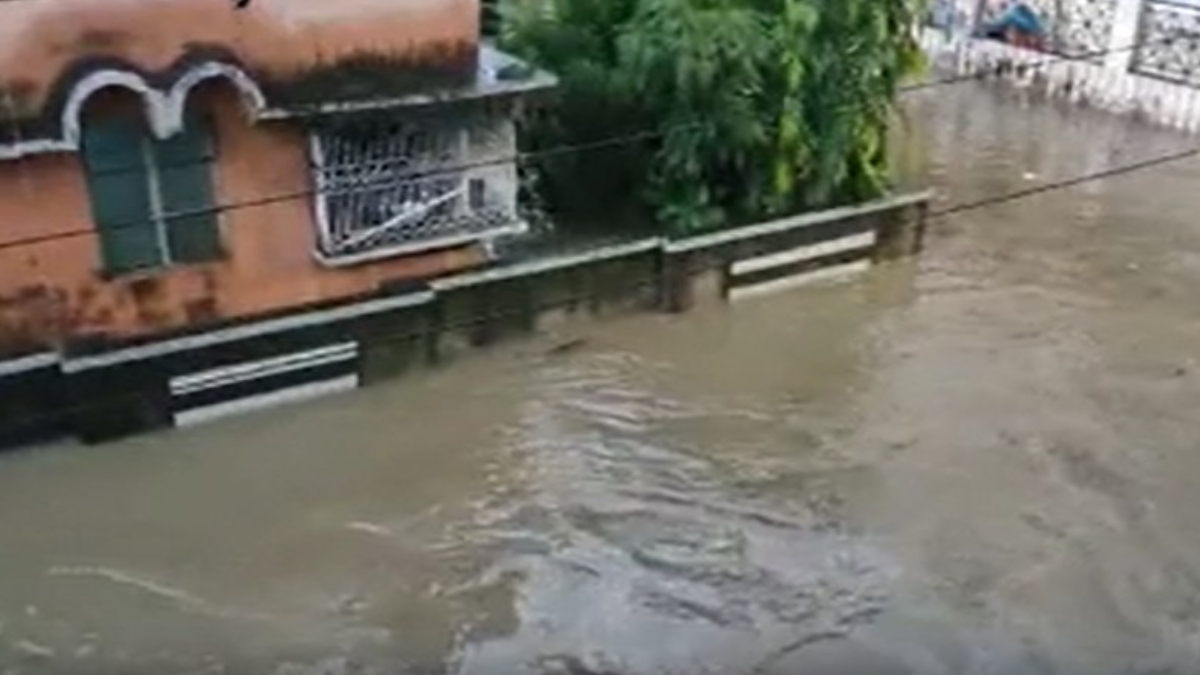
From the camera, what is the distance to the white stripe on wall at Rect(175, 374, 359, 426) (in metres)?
8.72

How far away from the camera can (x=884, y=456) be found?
875 cm

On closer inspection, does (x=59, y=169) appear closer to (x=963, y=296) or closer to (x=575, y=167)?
(x=575, y=167)

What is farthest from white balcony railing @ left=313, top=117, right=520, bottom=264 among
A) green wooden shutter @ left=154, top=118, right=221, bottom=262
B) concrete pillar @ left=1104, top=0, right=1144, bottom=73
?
concrete pillar @ left=1104, top=0, right=1144, bottom=73

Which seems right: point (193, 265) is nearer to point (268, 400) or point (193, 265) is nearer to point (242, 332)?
point (242, 332)

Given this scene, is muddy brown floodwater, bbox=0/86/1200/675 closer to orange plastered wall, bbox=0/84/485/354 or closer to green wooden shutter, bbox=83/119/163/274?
orange plastered wall, bbox=0/84/485/354

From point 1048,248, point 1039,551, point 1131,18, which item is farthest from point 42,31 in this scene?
point 1131,18

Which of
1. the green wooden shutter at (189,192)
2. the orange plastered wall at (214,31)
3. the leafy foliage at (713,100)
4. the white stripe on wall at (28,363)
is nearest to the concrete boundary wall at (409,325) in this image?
the white stripe on wall at (28,363)

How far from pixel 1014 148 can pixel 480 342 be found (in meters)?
6.33

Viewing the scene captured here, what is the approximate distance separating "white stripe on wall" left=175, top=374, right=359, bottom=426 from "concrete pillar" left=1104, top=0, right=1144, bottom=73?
8.63 m

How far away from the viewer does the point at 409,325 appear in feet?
30.3

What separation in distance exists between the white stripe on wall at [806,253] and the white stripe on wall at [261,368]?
2.84 metres

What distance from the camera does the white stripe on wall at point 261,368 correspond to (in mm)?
8609

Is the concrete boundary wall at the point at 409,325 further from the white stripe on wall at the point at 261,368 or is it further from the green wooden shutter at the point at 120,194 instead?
the green wooden shutter at the point at 120,194

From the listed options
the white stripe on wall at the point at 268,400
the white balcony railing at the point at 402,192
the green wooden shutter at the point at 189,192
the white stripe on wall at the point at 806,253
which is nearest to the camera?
the green wooden shutter at the point at 189,192
